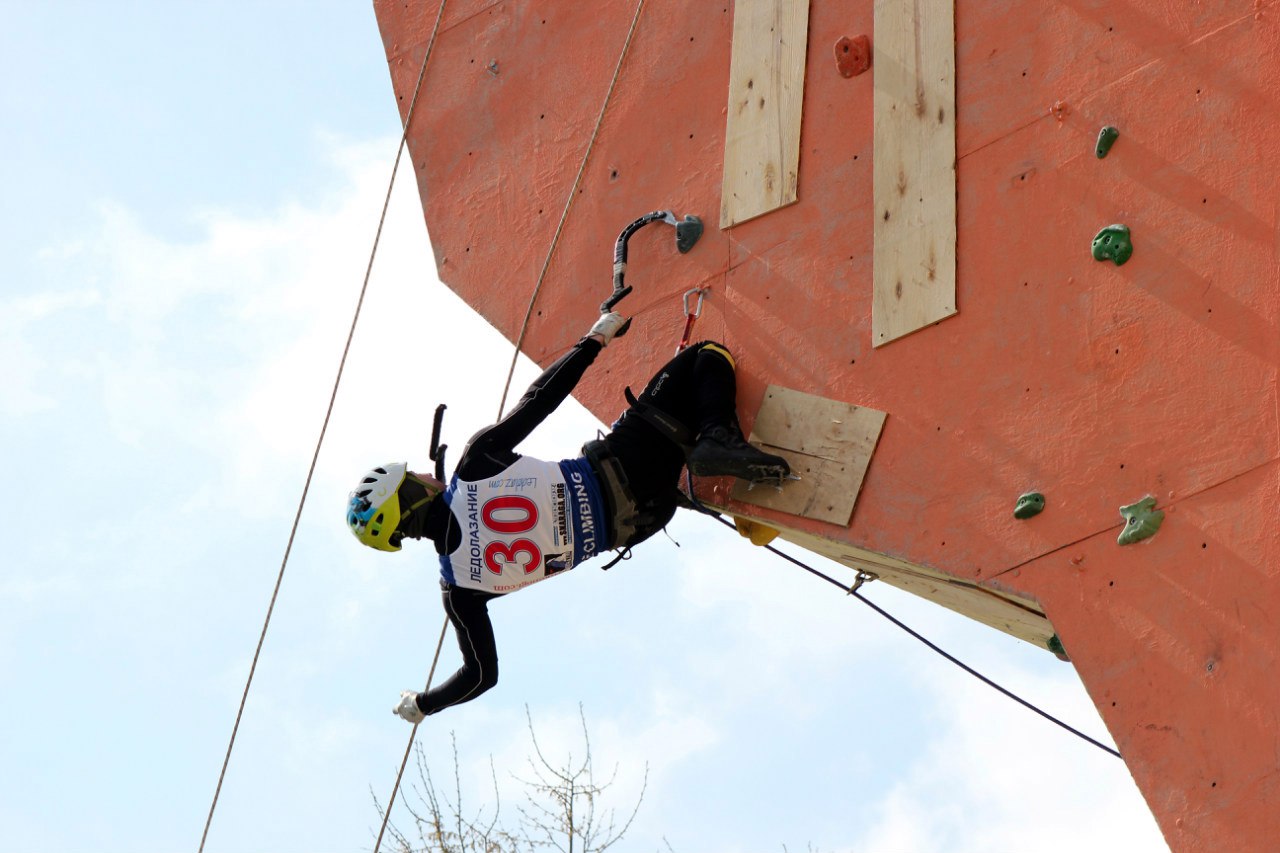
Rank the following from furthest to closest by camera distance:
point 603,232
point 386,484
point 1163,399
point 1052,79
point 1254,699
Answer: point 603,232
point 386,484
point 1052,79
point 1163,399
point 1254,699

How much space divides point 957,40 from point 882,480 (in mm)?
1583

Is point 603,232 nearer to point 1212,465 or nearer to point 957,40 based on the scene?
point 957,40

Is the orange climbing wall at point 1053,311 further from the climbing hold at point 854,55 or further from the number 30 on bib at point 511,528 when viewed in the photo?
the number 30 on bib at point 511,528

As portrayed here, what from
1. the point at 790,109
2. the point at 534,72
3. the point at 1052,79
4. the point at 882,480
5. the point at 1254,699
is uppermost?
the point at 534,72

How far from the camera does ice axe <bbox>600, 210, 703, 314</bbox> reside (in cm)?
687

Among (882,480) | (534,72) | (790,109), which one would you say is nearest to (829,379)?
(882,480)

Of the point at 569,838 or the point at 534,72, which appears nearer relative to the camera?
the point at 534,72

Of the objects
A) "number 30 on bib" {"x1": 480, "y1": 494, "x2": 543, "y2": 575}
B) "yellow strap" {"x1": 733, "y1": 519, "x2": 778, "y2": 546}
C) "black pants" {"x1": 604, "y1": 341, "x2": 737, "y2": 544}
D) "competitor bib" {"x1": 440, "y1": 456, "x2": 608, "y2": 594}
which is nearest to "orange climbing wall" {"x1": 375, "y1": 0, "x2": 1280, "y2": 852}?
"black pants" {"x1": 604, "y1": 341, "x2": 737, "y2": 544}

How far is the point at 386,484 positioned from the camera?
656cm

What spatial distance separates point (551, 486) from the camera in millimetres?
6512

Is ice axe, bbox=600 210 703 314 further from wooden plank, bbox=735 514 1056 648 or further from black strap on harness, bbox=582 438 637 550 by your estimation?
wooden plank, bbox=735 514 1056 648

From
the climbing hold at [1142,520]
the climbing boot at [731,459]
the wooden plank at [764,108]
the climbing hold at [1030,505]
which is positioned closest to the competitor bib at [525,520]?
the climbing boot at [731,459]

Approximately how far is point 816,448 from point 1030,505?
0.89 metres

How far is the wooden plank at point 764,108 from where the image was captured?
671cm
